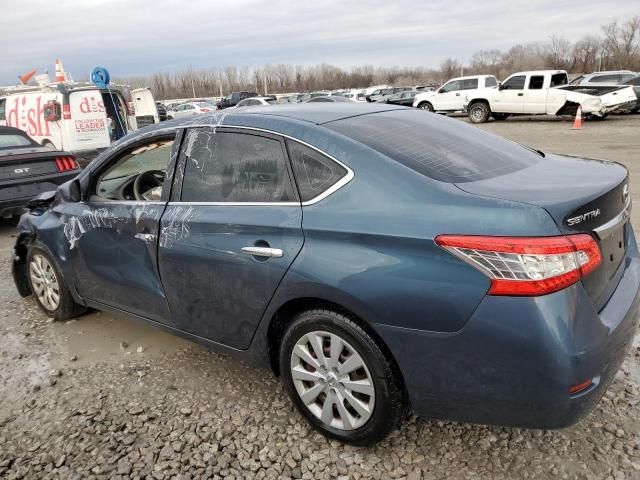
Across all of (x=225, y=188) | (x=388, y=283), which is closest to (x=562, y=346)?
(x=388, y=283)

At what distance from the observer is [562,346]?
189 centimetres

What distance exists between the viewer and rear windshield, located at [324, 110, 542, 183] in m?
2.40

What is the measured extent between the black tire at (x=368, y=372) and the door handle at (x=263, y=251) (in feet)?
1.02

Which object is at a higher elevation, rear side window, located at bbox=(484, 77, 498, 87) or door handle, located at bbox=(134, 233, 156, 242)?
rear side window, located at bbox=(484, 77, 498, 87)

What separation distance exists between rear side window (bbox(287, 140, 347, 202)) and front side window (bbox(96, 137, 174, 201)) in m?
1.18

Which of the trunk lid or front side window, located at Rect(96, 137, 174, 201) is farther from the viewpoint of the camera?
front side window, located at Rect(96, 137, 174, 201)

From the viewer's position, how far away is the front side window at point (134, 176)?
134 inches

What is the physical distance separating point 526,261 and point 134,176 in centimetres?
277

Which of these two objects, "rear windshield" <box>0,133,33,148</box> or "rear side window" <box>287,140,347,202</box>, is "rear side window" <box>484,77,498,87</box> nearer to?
"rear windshield" <box>0,133,33,148</box>

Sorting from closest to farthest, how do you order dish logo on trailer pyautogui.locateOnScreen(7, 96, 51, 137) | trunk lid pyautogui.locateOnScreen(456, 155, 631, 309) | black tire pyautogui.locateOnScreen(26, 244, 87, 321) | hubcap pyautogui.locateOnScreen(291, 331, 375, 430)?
trunk lid pyautogui.locateOnScreen(456, 155, 631, 309)
hubcap pyautogui.locateOnScreen(291, 331, 375, 430)
black tire pyautogui.locateOnScreen(26, 244, 87, 321)
dish logo on trailer pyautogui.locateOnScreen(7, 96, 51, 137)

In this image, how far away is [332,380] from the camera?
8.10 feet

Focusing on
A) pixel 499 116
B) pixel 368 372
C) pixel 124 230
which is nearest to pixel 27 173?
pixel 124 230

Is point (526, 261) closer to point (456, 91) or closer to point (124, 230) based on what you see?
point (124, 230)

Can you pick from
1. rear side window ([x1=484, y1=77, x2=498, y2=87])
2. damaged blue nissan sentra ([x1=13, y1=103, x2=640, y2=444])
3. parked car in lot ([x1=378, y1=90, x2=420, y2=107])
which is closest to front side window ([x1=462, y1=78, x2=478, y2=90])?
rear side window ([x1=484, y1=77, x2=498, y2=87])
